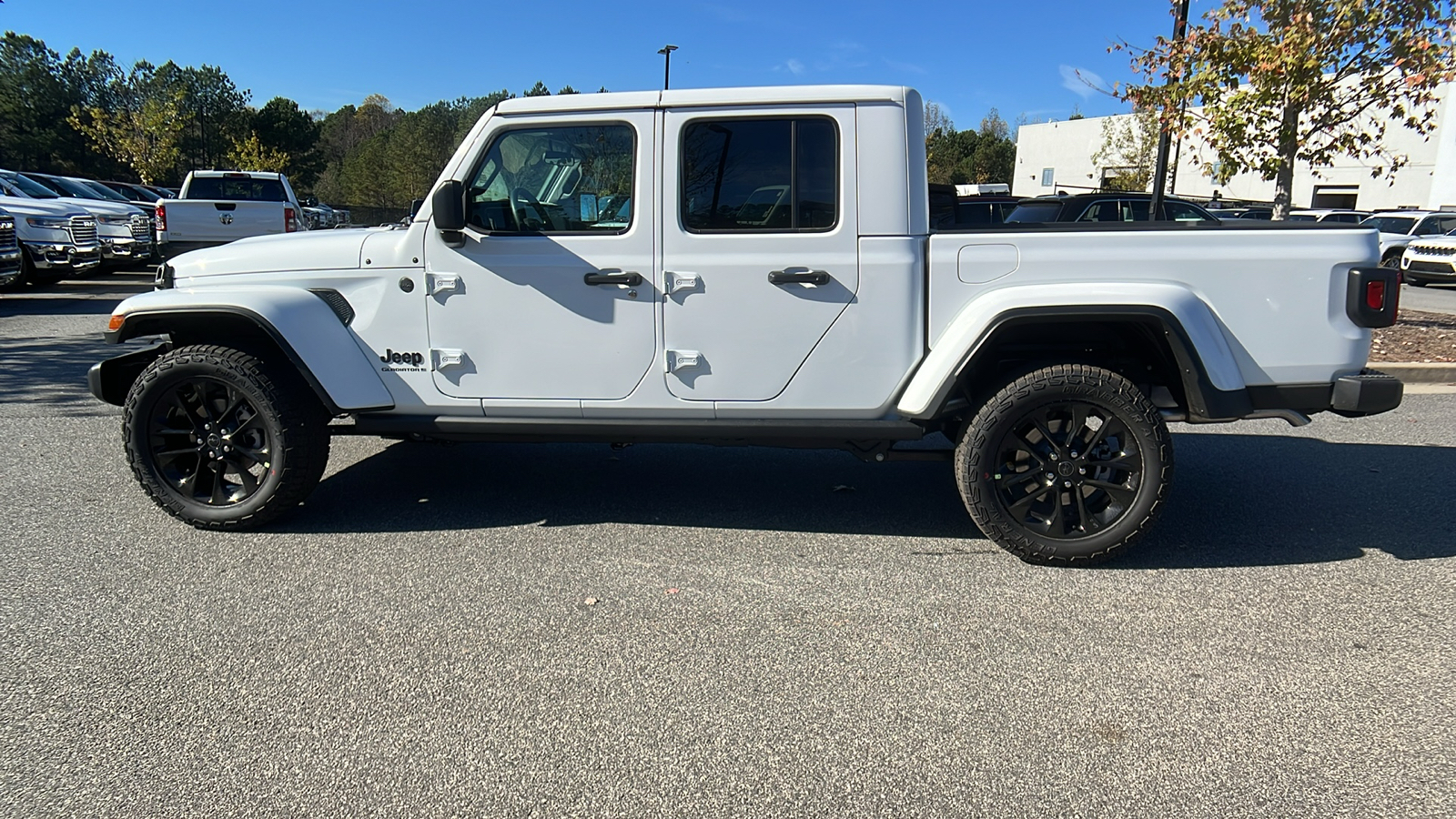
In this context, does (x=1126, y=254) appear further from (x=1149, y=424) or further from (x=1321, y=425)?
(x=1321, y=425)

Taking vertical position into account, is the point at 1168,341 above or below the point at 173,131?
below

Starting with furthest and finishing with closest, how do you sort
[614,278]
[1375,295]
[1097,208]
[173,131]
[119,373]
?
[173,131]
[1097,208]
[119,373]
[614,278]
[1375,295]

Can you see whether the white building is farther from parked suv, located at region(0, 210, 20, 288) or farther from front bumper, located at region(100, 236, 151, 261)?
parked suv, located at region(0, 210, 20, 288)

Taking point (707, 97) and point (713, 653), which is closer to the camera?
point (713, 653)

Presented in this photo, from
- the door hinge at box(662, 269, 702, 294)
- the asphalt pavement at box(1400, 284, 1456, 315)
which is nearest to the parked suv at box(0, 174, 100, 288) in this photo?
the door hinge at box(662, 269, 702, 294)

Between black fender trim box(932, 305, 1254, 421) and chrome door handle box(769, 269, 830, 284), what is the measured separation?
677 millimetres

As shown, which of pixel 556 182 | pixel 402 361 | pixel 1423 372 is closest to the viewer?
pixel 556 182

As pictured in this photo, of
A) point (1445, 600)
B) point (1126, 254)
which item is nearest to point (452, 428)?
point (1126, 254)

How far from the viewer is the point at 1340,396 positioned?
3.83 metres

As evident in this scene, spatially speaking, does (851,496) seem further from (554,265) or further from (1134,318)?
(554,265)

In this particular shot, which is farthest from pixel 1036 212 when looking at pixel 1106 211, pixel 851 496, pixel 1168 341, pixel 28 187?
pixel 28 187

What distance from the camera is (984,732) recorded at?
9.20 feet

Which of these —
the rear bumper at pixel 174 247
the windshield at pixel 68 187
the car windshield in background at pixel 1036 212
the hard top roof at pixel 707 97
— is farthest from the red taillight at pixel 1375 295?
the windshield at pixel 68 187

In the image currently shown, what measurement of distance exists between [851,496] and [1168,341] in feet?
6.03
